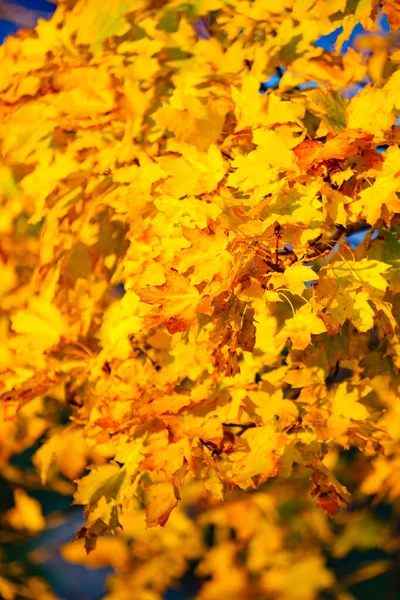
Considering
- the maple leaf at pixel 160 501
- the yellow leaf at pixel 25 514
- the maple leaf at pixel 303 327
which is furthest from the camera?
the yellow leaf at pixel 25 514

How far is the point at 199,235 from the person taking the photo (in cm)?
120

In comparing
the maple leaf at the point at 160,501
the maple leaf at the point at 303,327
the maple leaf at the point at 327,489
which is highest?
the maple leaf at the point at 303,327

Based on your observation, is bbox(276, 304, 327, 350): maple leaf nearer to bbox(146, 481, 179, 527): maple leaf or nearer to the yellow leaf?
bbox(146, 481, 179, 527): maple leaf

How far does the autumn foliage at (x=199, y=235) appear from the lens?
1.27 meters

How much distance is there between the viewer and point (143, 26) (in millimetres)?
1826

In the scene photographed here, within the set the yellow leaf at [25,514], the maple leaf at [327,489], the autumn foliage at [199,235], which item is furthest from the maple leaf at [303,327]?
the yellow leaf at [25,514]

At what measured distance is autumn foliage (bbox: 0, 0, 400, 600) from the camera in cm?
127

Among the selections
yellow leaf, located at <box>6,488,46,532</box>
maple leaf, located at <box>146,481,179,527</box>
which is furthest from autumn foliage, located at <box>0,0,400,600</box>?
yellow leaf, located at <box>6,488,46,532</box>

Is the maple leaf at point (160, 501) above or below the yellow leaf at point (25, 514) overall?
above

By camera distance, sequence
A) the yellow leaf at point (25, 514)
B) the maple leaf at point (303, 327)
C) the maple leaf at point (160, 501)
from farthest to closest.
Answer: the yellow leaf at point (25, 514)
the maple leaf at point (160, 501)
the maple leaf at point (303, 327)

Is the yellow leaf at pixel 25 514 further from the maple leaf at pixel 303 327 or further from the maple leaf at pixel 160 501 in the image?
the maple leaf at pixel 303 327

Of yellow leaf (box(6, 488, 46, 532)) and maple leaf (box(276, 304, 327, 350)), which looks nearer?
maple leaf (box(276, 304, 327, 350))

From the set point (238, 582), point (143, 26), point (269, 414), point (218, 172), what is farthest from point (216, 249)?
point (238, 582)

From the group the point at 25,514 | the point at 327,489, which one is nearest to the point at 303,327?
the point at 327,489
